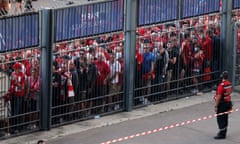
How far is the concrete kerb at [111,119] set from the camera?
16.8m

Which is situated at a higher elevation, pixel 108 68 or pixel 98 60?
pixel 98 60

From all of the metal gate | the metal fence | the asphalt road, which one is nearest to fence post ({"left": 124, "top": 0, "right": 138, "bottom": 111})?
the metal fence

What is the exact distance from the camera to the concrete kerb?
16.8 metres

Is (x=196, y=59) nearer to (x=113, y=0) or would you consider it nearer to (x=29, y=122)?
(x=113, y=0)

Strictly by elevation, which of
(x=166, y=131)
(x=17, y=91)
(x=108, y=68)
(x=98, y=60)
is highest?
(x=98, y=60)

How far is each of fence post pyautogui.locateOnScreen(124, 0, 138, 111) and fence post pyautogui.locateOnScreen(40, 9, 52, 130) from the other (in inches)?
94.5

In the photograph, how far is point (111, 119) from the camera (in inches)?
722

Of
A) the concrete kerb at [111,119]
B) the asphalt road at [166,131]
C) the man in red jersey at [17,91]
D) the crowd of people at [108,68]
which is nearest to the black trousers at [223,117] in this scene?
the asphalt road at [166,131]

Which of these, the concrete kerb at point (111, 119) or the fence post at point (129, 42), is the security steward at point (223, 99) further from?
the fence post at point (129, 42)

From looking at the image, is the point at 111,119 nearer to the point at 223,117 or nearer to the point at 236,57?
the point at 223,117

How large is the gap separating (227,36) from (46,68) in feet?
20.6

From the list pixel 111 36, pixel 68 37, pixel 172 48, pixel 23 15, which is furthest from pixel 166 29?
pixel 23 15

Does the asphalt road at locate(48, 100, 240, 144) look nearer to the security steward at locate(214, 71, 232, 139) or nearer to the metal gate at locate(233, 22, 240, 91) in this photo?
the security steward at locate(214, 71, 232, 139)

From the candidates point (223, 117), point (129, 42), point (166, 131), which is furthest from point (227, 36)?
point (223, 117)
